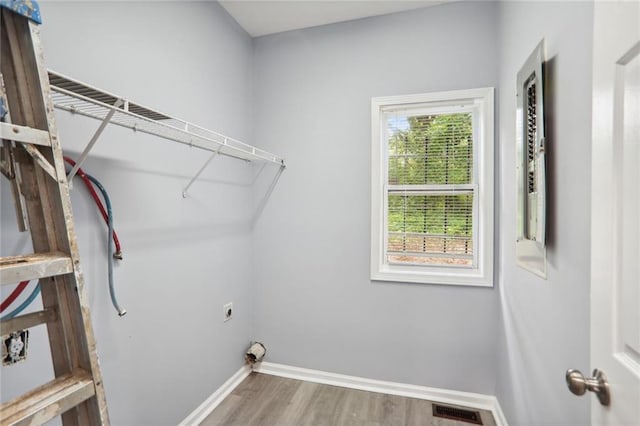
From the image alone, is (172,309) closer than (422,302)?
Yes

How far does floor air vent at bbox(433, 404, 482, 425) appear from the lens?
1.85m

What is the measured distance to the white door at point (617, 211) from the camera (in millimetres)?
557

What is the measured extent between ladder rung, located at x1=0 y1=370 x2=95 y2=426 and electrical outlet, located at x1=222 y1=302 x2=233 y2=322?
1.44 meters

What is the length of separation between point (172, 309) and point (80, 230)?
65 cm

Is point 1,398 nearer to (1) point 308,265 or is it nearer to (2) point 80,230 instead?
(2) point 80,230

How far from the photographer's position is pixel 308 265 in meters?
2.32

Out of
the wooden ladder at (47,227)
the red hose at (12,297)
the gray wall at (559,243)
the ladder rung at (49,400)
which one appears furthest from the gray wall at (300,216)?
the ladder rung at (49,400)

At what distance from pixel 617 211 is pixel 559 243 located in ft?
1.70

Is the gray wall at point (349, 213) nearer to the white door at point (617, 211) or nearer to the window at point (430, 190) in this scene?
the window at point (430, 190)

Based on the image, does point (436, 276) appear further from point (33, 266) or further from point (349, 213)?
point (33, 266)

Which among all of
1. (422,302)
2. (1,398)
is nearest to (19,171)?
(1,398)

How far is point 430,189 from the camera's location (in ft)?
7.07

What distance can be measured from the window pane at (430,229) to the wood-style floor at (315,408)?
945mm

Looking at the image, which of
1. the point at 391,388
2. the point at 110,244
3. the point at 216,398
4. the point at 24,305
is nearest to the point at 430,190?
the point at 391,388
